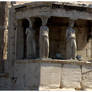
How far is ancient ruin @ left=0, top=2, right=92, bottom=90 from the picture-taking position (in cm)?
1038

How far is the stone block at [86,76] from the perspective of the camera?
1046 centimetres

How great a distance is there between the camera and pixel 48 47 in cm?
1052

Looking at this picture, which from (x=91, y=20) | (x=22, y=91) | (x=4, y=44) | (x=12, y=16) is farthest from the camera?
Result: (x=4, y=44)

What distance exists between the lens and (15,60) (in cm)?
1161

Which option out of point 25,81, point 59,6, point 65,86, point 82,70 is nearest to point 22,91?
point 25,81

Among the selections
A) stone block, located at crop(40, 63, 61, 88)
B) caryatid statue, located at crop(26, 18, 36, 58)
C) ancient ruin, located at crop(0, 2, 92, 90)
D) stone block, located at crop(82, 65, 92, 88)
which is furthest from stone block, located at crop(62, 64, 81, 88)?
caryatid statue, located at crop(26, 18, 36, 58)

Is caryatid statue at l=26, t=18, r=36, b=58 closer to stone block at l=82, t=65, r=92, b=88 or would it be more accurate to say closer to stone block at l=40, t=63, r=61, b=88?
stone block at l=40, t=63, r=61, b=88

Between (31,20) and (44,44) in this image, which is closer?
(44,44)

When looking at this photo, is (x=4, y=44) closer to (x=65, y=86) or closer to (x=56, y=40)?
(x=56, y=40)

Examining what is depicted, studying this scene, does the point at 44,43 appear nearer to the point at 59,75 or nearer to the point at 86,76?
the point at 59,75

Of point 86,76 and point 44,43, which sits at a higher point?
point 44,43

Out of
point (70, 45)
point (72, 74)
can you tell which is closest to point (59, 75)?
point (72, 74)

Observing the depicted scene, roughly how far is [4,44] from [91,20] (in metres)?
4.25

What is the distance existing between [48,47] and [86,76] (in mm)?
1622
